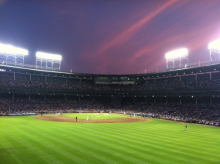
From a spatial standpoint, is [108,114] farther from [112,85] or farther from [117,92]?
[112,85]

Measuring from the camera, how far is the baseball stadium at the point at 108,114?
1883 centimetres

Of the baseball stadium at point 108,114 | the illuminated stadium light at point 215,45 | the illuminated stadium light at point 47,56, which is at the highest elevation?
the illuminated stadium light at point 47,56

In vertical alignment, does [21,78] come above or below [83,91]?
above

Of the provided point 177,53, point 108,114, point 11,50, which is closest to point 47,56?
point 11,50

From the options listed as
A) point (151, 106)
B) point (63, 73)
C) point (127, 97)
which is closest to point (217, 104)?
point (151, 106)

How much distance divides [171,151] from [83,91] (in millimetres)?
Answer: 72726

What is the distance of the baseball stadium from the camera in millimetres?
18828

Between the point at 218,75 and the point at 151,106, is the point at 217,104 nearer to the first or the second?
the point at 218,75

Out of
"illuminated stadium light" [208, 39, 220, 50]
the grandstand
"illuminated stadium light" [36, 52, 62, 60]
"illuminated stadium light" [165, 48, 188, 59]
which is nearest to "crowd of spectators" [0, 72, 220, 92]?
the grandstand

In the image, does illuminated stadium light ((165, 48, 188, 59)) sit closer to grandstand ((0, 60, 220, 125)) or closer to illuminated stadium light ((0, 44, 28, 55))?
grandstand ((0, 60, 220, 125))

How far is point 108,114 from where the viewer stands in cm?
7269

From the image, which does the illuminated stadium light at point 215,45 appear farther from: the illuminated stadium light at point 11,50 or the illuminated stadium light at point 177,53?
the illuminated stadium light at point 11,50

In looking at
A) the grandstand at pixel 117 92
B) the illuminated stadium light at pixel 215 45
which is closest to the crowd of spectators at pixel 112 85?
the grandstand at pixel 117 92

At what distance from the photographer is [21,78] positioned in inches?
3177
